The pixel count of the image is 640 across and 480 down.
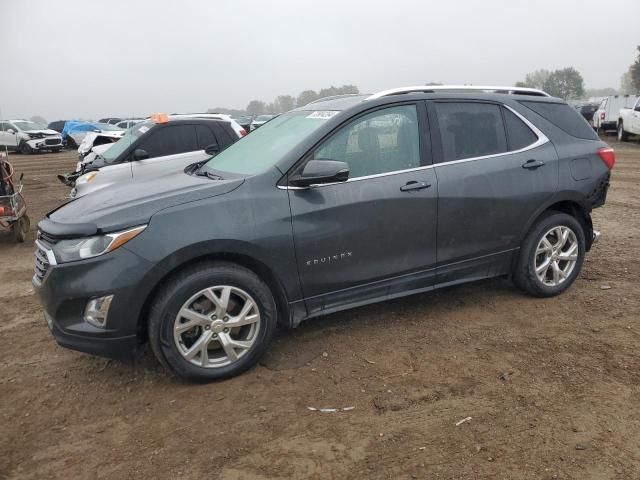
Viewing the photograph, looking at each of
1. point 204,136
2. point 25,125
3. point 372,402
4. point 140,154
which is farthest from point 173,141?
point 25,125

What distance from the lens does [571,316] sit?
4.15 metres

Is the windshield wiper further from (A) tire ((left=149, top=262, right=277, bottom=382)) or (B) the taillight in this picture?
(B) the taillight

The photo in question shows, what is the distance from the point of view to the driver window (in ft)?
11.8

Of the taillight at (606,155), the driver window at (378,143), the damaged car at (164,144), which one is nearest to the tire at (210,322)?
the driver window at (378,143)

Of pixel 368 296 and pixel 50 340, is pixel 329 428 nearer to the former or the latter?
pixel 368 296

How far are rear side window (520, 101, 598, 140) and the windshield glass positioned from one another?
18.8 ft

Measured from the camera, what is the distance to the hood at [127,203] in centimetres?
306

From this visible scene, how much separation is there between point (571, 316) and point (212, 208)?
118 inches

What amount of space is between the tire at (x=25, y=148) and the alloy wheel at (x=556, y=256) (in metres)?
27.6

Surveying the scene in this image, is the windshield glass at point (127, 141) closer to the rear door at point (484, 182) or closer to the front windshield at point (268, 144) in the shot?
the front windshield at point (268, 144)

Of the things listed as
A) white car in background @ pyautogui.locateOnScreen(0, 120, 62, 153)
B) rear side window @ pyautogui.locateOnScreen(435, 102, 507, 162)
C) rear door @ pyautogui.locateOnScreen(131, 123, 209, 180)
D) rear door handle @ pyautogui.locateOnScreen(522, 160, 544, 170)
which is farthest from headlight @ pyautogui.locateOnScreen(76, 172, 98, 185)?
white car in background @ pyautogui.locateOnScreen(0, 120, 62, 153)

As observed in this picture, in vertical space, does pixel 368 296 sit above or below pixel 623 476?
above

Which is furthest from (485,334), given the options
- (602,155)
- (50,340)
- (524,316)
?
(50,340)

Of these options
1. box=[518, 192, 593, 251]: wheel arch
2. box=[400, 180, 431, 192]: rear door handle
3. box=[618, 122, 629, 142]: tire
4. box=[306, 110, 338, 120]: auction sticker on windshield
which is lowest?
box=[618, 122, 629, 142]: tire
